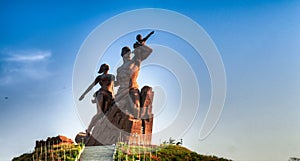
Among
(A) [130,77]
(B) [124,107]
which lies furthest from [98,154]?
(A) [130,77]

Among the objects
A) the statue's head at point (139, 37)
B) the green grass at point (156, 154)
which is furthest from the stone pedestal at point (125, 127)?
the statue's head at point (139, 37)

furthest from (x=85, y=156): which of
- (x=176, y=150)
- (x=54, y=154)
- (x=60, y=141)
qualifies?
(x=176, y=150)

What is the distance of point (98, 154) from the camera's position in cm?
1630

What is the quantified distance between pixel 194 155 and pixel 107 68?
7196 mm

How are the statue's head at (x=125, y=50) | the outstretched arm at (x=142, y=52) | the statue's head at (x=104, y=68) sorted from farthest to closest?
the statue's head at (x=104, y=68) → the statue's head at (x=125, y=50) → the outstretched arm at (x=142, y=52)

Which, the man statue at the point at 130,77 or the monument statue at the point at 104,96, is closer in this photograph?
the man statue at the point at 130,77

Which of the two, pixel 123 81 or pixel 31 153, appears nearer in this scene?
pixel 31 153

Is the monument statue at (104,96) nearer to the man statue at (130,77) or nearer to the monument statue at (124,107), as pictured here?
the monument statue at (124,107)

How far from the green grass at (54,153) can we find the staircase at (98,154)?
11.9 inches

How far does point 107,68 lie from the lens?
20969 mm

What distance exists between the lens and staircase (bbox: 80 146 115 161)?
15.7 metres

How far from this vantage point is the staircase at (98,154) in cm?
1567

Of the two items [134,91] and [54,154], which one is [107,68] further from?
[54,154]

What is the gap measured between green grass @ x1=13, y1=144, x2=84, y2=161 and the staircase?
303 millimetres
